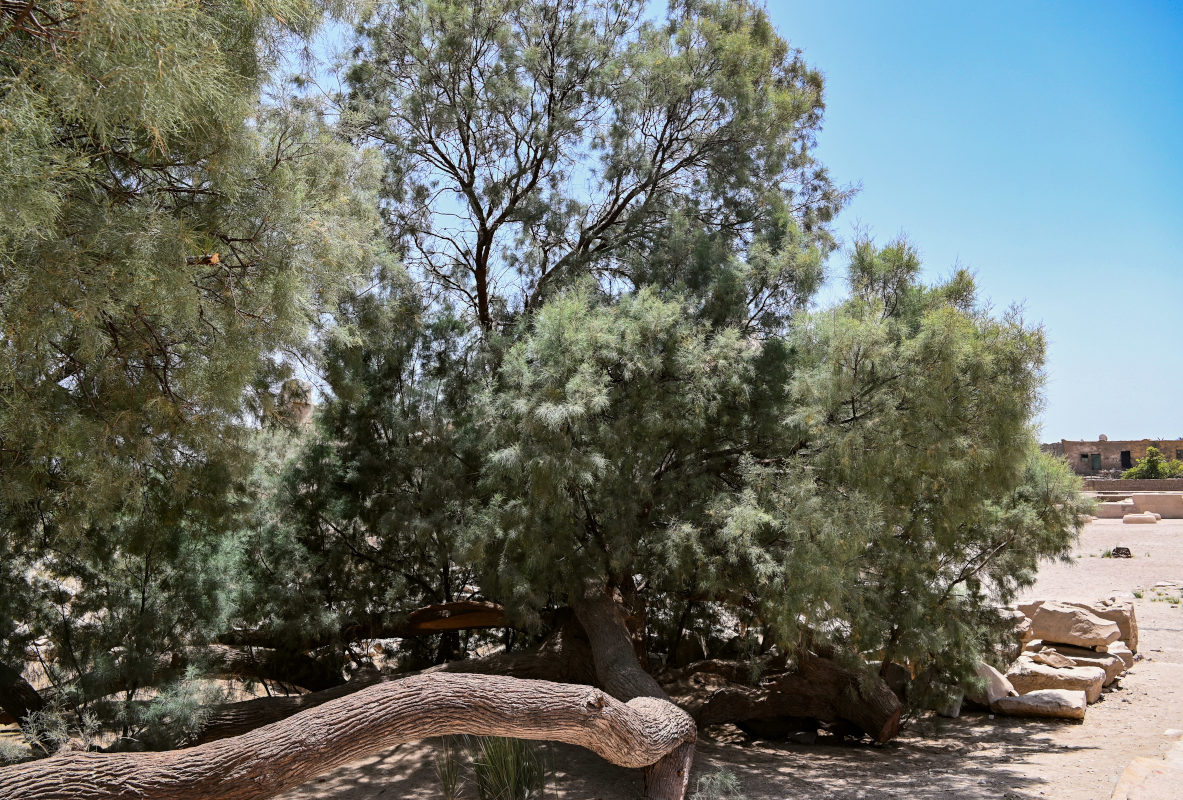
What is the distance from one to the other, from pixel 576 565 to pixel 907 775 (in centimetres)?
345

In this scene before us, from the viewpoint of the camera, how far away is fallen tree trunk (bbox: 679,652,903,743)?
7.75m

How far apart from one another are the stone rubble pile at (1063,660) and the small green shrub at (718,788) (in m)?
3.58

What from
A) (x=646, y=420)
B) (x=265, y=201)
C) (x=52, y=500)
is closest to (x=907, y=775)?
(x=646, y=420)

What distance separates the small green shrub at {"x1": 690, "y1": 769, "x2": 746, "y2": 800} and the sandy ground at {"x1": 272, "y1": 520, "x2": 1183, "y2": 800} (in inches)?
7.8

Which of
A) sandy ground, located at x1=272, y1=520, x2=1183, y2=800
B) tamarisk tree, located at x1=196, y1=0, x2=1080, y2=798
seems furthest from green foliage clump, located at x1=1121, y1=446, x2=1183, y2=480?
tamarisk tree, located at x1=196, y1=0, x2=1080, y2=798

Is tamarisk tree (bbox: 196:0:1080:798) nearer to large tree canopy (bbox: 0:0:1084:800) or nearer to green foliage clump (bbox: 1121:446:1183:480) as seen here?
large tree canopy (bbox: 0:0:1084:800)

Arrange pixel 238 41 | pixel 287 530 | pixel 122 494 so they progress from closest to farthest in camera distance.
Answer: pixel 238 41 → pixel 122 494 → pixel 287 530

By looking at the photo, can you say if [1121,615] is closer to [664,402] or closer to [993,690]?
[993,690]

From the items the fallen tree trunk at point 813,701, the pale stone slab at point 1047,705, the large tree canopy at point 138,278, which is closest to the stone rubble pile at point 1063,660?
the pale stone slab at point 1047,705

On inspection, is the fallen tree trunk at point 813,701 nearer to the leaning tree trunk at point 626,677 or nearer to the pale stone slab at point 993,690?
the leaning tree trunk at point 626,677

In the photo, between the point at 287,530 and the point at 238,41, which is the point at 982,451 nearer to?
the point at 238,41

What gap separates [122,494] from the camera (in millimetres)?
4688

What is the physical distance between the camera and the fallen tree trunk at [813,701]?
7750 mm

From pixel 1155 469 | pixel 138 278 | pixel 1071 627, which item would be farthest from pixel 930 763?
pixel 1155 469
